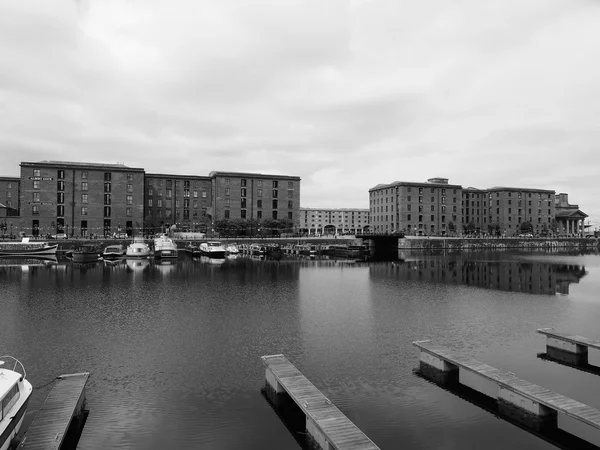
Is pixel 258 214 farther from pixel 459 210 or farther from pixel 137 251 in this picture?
pixel 459 210

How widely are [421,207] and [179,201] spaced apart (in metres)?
85.3

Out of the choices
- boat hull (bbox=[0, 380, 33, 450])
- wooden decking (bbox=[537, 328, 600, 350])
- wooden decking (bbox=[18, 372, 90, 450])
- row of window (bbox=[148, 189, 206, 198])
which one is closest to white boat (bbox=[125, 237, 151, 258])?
row of window (bbox=[148, 189, 206, 198])

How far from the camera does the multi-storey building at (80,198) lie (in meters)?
113

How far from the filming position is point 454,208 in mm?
164750

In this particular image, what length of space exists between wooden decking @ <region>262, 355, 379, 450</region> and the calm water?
1.14m

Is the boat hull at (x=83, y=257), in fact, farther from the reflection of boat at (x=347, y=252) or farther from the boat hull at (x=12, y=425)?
the boat hull at (x=12, y=425)

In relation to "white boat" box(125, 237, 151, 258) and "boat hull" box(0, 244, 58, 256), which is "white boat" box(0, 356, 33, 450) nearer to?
"white boat" box(125, 237, 151, 258)

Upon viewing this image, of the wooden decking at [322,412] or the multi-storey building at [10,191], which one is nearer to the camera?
the wooden decking at [322,412]

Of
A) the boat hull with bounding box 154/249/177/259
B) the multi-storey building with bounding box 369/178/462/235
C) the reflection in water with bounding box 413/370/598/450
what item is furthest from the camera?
the multi-storey building with bounding box 369/178/462/235

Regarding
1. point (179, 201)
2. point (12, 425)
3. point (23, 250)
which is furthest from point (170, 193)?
point (12, 425)

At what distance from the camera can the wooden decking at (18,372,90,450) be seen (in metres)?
12.6

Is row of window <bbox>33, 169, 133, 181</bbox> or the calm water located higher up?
row of window <bbox>33, 169, 133, 181</bbox>

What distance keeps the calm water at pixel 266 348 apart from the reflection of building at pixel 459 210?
109m

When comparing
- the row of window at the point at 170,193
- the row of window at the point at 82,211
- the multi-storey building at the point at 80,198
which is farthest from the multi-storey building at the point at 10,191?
the row of window at the point at 170,193
